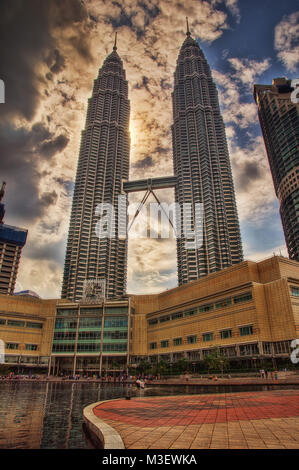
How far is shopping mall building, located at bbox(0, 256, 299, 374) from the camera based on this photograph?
5511 centimetres

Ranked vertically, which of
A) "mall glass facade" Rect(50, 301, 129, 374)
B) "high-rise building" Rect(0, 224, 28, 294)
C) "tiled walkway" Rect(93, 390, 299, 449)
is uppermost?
"high-rise building" Rect(0, 224, 28, 294)

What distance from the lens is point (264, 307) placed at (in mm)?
57094

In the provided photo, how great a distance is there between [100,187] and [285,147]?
94567mm

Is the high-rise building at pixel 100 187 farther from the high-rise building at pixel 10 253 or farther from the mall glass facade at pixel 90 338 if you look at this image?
the mall glass facade at pixel 90 338

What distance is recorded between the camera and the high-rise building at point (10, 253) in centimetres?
15665

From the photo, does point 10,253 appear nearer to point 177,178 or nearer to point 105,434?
point 177,178

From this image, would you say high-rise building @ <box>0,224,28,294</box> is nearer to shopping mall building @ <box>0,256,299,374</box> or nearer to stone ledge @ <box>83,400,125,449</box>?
shopping mall building @ <box>0,256,299,374</box>

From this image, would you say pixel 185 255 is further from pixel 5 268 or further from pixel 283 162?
Answer: pixel 5 268

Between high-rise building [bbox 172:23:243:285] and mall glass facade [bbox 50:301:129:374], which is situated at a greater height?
high-rise building [bbox 172:23:243:285]

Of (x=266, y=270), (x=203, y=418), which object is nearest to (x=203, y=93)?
(x=266, y=270)

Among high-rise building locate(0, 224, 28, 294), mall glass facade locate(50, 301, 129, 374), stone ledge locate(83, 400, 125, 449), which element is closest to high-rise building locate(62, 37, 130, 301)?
high-rise building locate(0, 224, 28, 294)

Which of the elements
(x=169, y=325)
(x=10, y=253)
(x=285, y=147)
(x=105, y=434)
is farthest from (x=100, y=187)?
(x=105, y=434)

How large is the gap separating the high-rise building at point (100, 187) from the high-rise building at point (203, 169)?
32.0 metres

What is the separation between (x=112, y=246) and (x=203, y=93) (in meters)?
108
